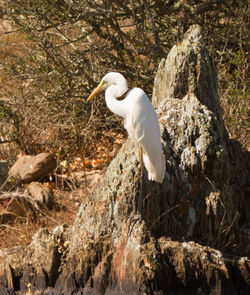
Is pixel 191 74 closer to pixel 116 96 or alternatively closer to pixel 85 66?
pixel 116 96

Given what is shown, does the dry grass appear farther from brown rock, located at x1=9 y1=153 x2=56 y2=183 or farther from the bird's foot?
the bird's foot

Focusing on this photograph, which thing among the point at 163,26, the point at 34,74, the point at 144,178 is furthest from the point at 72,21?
the point at 144,178

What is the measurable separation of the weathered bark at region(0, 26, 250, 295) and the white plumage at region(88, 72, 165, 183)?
18 centimetres

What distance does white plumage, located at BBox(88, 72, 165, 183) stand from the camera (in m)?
3.70

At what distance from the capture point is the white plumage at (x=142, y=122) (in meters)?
3.70

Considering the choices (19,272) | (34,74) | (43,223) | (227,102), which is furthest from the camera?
(34,74)

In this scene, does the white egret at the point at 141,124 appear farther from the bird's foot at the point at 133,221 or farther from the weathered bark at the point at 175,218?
the weathered bark at the point at 175,218

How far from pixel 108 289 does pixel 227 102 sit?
9.16ft

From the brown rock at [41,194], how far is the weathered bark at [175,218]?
151cm

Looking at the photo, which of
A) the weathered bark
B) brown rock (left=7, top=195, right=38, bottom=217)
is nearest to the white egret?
the weathered bark

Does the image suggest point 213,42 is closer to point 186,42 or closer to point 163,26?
point 163,26

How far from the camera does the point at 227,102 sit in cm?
563

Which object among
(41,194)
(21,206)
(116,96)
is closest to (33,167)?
(41,194)

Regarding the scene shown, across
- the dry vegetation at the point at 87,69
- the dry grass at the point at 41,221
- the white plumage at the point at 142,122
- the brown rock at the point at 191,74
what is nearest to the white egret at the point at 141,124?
the white plumage at the point at 142,122
